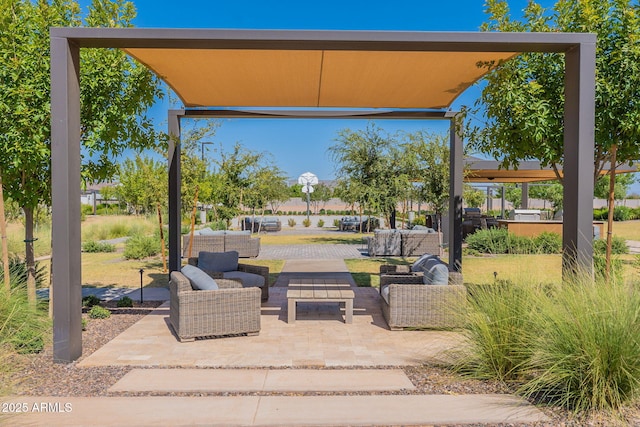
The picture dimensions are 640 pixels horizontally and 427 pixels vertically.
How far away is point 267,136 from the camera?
907 inches

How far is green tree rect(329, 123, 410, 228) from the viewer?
15.3 m

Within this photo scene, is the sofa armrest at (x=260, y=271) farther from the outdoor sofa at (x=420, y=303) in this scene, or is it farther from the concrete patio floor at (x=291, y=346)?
the outdoor sofa at (x=420, y=303)

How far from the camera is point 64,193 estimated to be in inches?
174

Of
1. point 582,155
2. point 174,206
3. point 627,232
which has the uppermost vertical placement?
point 582,155

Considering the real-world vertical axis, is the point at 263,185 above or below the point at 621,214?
above

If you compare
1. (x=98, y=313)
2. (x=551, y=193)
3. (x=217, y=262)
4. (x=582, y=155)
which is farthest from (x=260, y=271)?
(x=551, y=193)

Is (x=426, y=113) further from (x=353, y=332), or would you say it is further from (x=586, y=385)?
(x=586, y=385)

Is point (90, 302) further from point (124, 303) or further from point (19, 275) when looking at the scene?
point (19, 275)

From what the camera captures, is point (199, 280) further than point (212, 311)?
Yes

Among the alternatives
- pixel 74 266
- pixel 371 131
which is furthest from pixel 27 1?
pixel 371 131

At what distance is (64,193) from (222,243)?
925 cm

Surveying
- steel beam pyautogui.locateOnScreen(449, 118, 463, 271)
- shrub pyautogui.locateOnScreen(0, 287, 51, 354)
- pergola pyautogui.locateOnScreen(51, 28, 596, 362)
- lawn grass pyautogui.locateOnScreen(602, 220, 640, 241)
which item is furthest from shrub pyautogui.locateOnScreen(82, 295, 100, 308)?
lawn grass pyautogui.locateOnScreen(602, 220, 640, 241)

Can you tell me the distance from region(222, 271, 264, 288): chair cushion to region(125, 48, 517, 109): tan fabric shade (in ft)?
9.16

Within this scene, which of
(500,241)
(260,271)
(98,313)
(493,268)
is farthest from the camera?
(500,241)
